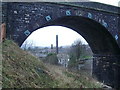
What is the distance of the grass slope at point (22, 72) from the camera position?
611 cm

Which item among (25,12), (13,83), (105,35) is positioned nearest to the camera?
(13,83)

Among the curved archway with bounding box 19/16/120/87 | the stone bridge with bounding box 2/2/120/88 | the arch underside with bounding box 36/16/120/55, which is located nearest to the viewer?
the stone bridge with bounding box 2/2/120/88

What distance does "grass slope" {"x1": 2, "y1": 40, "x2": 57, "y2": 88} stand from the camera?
611 cm

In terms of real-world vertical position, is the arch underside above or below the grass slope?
above

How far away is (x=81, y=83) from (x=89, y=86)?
1.12 feet

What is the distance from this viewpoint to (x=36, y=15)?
11617mm

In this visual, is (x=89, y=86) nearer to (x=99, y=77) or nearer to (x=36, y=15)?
(x=36, y=15)

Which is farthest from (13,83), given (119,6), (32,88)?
(119,6)

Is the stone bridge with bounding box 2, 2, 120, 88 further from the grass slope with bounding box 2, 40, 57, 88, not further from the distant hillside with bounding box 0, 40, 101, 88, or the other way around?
the grass slope with bounding box 2, 40, 57, 88

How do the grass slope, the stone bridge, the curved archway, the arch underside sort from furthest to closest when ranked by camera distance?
the curved archway < the arch underside < the stone bridge < the grass slope

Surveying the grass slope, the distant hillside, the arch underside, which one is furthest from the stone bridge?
the grass slope

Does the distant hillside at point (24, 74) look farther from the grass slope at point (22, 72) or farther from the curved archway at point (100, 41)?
the curved archway at point (100, 41)

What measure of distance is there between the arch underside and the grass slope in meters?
6.92

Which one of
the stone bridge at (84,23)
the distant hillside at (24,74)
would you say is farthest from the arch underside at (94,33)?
the distant hillside at (24,74)
